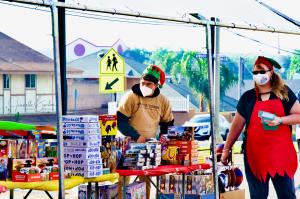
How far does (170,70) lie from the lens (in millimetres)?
24594

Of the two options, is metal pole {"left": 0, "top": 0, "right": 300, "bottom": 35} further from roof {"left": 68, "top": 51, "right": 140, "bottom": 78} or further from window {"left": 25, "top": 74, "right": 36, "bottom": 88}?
roof {"left": 68, "top": 51, "right": 140, "bottom": 78}

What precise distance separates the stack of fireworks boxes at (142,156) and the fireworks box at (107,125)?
1.22 ft

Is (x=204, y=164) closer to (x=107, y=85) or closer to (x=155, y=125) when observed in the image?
(x=155, y=125)

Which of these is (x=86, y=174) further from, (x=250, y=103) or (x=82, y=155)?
(x=250, y=103)

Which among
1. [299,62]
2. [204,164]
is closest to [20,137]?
[204,164]

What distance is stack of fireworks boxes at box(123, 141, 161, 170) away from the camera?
248 inches

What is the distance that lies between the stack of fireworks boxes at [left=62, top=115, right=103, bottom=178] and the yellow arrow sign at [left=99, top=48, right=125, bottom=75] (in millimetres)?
3178

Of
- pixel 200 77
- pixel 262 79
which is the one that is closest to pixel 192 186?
pixel 262 79

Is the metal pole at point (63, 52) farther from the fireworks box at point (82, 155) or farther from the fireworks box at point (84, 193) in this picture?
the fireworks box at point (82, 155)

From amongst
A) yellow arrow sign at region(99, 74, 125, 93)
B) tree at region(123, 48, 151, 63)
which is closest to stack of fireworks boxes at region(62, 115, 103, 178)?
yellow arrow sign at region(99, 74, 125, 93)

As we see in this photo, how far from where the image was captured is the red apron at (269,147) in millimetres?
6719

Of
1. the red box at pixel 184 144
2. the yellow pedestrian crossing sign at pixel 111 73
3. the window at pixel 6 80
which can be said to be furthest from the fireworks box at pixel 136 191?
the window at pixel 6 80

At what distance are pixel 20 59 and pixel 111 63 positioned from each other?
1.15 m

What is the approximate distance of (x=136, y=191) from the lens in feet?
21.3
